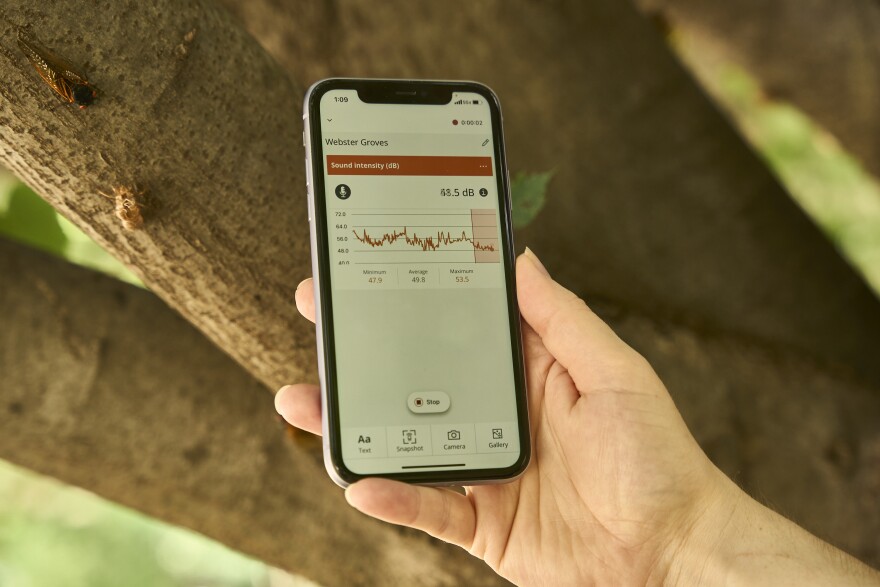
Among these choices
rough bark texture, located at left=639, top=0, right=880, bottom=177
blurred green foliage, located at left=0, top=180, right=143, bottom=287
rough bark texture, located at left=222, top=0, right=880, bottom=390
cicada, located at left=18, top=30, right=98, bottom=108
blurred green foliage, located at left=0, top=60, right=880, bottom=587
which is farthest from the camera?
blurred green foliage, located at left=0, top=60, right=880, bottom=587

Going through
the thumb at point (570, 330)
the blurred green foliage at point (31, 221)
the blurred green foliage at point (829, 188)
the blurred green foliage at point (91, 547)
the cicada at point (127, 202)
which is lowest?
the blurred green foliage at point (91, 547)

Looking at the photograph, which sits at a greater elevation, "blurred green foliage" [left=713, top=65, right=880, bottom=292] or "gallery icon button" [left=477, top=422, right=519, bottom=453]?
"blurred green foliage" [left=713, top=65, right=880, bottom=292]

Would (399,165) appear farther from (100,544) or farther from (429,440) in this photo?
(100,544)

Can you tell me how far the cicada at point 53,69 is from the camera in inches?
39.6

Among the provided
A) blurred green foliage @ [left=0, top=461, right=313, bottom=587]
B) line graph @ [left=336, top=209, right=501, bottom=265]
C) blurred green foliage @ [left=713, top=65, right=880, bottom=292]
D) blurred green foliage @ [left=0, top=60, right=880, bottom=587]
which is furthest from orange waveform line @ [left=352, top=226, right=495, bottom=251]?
blurred green foliage @ [left=713, top=65, right=880, bottom=292]

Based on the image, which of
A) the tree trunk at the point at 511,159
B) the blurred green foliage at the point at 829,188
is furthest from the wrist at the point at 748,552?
the blurred green foliage at the point at 829,188

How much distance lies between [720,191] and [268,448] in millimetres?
1391

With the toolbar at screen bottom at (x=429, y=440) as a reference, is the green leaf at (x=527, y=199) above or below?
above

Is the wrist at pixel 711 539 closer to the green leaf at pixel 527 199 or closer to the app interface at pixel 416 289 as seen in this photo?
the app interface at pixel 416 289

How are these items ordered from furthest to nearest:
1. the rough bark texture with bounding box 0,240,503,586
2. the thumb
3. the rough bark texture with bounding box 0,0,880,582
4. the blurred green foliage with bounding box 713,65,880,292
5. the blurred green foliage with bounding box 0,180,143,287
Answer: the blurred green foliage with bounding box 713,65,880,292
the blurred green foliage with bounding box 0,180,143,287
the rough bark texture with bounding box 0,240,503,586
the thumb
the rough bark texture with bounding box 0,0,880,582

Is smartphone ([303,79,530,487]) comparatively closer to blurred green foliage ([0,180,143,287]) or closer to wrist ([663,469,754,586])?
wrist ([663,469,754,586])

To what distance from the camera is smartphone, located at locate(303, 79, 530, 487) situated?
4.39 ft

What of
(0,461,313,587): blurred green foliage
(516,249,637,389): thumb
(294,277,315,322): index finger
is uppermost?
(294,277,315,322): index finger

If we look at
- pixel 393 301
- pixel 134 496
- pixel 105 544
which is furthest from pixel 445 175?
pixel 105 544
